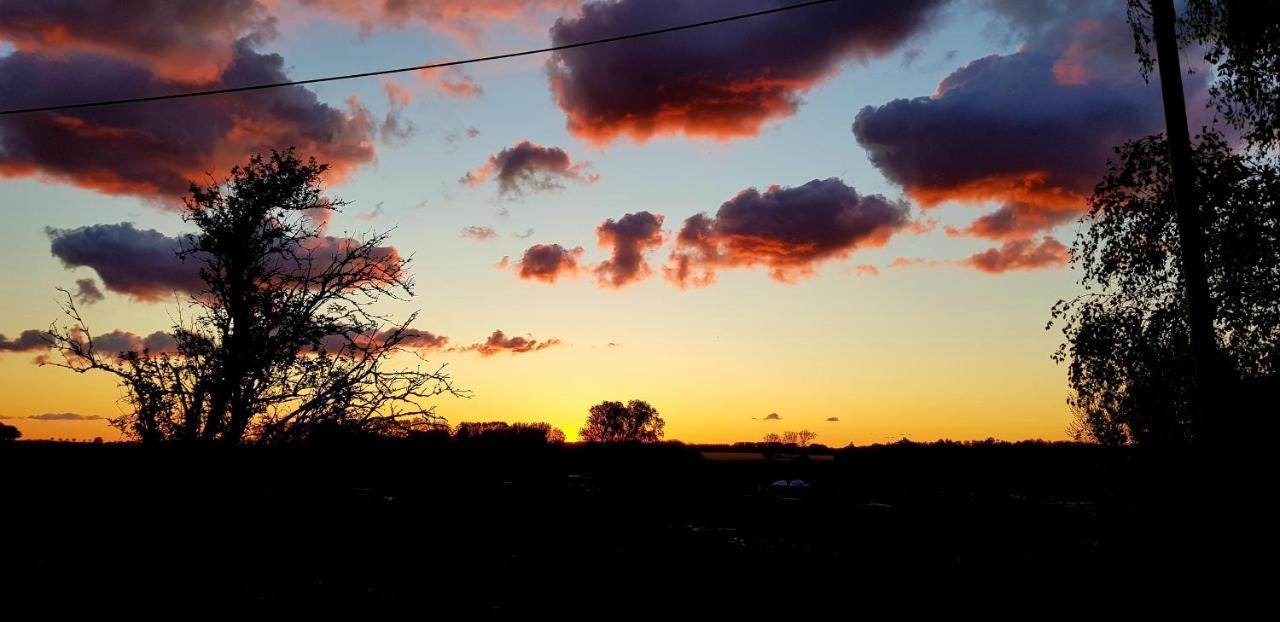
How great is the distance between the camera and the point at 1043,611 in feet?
37.9

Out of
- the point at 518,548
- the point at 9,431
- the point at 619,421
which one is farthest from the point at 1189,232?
the point at 619,421

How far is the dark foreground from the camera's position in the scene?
→ 40.4ft

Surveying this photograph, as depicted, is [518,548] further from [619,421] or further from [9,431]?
[619,421]

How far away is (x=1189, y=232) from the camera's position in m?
11.8

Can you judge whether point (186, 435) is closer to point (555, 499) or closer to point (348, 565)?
point (348, 565)

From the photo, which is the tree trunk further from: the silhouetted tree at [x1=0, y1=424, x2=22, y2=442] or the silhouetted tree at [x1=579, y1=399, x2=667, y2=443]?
the silhouetted tree at [x1=579, y1=399, x2=667, y2=443]

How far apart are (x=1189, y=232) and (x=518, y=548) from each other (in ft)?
57.9

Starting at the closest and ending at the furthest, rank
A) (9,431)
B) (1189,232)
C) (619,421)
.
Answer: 1. (1189,232)
2. (9,431)
3. (619,421)

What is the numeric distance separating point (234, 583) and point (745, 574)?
10.3 m

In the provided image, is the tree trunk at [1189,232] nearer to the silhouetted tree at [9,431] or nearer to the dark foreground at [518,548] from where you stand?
the dark foreground at [518,548]

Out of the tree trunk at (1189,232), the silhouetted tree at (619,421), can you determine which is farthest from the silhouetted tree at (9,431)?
the silhouetted tree at (619,421)

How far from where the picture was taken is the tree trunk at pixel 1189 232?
11547mm

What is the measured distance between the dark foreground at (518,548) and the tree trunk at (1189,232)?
1.41m

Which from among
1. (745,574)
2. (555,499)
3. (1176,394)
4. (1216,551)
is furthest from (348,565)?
(1176,394)
